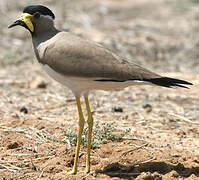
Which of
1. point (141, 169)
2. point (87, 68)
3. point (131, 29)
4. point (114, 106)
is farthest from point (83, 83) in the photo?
point (131, 29)

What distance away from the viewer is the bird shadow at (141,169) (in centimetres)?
380

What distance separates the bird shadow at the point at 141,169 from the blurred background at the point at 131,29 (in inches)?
178

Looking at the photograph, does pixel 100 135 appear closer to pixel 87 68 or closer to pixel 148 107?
pixel 87 68

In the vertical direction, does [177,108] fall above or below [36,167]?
above

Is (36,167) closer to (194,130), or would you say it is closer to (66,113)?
(66,113)

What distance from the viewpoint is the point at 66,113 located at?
5.67 meters

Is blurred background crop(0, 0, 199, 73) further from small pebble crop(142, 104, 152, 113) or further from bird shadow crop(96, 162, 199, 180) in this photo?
bird shadow crop(96, 162, 199, 180)

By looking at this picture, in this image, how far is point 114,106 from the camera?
19.4 ft

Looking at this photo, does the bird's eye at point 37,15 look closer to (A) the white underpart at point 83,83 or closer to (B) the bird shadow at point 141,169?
(A) the white underpart at point 83,83

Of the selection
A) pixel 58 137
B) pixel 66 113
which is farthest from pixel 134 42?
pixel 58 137

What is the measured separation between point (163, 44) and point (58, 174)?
668 centimetres

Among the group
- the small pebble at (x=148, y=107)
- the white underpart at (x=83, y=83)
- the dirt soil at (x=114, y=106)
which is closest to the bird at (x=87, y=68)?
the white underpart at (x=83, y=83)

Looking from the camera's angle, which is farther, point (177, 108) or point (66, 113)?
point (177, 108)

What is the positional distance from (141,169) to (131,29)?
7.43m
